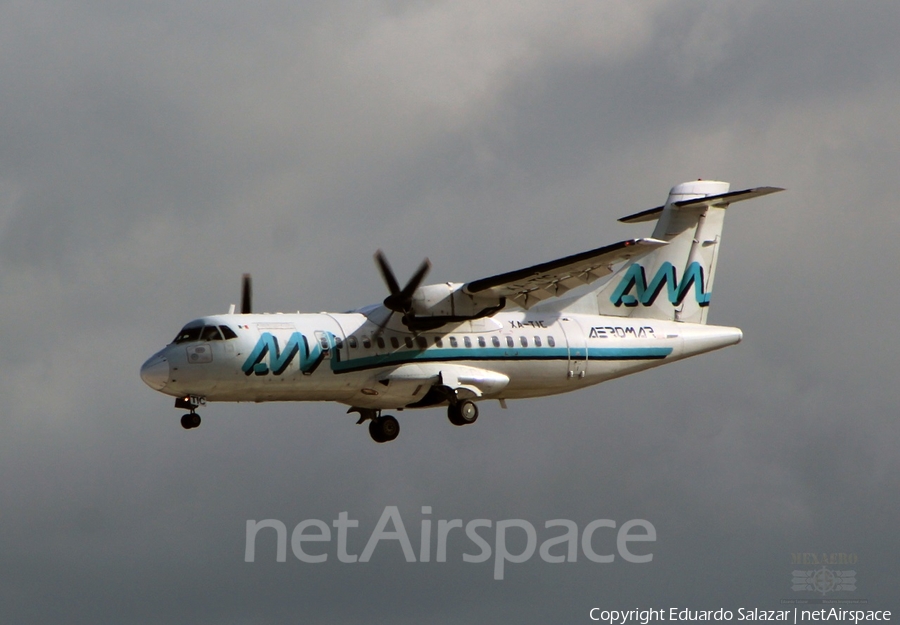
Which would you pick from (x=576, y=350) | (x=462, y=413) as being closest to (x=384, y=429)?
(x=462, y=413)

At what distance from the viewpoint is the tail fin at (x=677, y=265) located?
36.5 metres

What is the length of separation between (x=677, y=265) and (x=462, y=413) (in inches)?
324

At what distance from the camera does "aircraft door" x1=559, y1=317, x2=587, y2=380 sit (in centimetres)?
3403

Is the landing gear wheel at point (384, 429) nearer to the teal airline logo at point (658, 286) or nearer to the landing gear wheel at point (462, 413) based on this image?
the landing gear wheel at point (462, 413)

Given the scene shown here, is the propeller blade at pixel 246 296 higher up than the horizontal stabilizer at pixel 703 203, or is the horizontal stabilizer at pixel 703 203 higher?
the horizontal stabilizer at pixel 703 203

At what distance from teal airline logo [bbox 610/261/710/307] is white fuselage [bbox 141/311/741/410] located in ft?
2.41

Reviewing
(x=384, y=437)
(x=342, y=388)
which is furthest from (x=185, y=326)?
(x=384, y=437)

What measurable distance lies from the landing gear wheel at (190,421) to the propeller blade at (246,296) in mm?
3490

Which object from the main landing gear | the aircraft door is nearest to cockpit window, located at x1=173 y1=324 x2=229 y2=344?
the main landing gear

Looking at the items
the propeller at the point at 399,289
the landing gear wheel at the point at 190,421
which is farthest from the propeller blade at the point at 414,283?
the landing gear wheel at the point at 190,421

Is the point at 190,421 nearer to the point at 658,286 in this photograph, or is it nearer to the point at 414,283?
the point at 414,283

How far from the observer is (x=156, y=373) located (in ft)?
96.5

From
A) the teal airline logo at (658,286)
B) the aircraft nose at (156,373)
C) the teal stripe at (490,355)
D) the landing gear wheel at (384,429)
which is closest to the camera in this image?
the aircraft nose at (156,373)

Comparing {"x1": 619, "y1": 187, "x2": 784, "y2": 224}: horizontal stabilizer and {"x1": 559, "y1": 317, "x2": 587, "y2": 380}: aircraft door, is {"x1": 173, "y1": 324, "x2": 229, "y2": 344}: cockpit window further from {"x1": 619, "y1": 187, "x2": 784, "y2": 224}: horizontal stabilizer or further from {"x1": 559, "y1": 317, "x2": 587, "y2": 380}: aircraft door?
{"x1": 619, "y1": 187, "x2": 784, "y2": 224}: horizontal stabilizer
